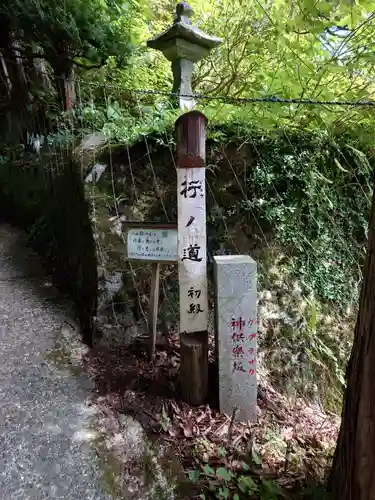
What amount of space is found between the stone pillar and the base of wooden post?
12cm

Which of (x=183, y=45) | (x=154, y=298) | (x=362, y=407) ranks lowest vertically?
(x=362, y=407)

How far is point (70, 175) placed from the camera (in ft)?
13.7

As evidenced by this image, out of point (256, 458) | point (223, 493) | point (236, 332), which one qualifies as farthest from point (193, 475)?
point (236, 332)

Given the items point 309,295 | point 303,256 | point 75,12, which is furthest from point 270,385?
point 75,12

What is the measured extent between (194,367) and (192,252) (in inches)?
35.3

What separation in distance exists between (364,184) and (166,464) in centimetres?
361

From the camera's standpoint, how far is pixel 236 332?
2615mm

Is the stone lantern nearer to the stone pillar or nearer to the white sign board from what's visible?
the white sign board

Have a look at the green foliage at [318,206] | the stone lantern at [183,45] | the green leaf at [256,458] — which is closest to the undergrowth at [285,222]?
the green foliage at [318,206]

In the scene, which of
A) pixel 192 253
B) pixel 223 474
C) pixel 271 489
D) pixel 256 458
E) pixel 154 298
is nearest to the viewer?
pixel 271 489

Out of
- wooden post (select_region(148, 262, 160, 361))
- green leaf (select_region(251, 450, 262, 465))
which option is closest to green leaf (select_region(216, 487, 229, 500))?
green leaf (select_region(251, 450, 262, 465))

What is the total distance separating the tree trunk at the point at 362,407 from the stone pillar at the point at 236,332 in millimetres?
936

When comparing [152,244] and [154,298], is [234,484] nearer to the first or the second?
[154,298]

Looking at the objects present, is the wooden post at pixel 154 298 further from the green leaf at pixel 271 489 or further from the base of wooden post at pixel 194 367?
the green leaf at pixel 271 489
